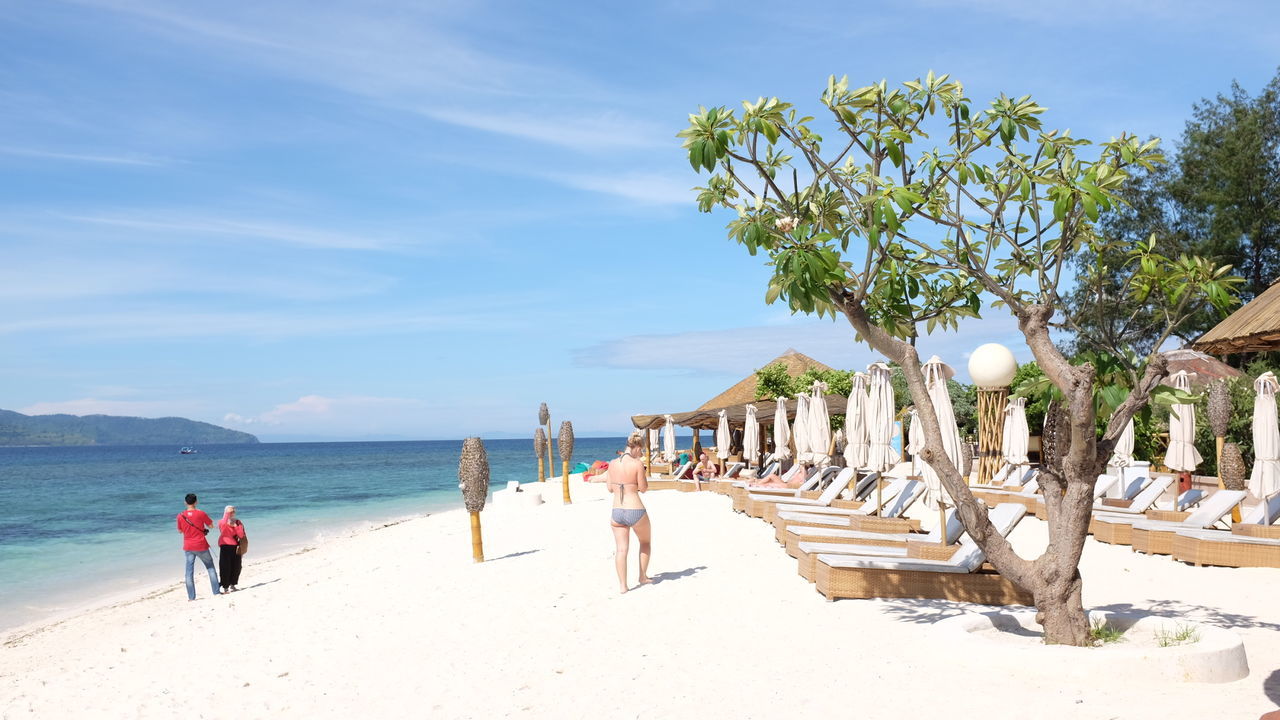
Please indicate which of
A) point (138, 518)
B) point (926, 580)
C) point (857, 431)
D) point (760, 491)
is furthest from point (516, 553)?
point (138, 518)

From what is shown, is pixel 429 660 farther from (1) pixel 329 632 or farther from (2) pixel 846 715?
(2) pixel 846 715

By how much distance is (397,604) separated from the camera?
8266 millimetres

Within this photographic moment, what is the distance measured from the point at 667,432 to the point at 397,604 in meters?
17.6

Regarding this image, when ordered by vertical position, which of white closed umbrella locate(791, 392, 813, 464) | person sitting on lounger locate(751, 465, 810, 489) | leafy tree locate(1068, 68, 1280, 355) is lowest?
person sitting on lounger locate(751, 465, 810, 489)

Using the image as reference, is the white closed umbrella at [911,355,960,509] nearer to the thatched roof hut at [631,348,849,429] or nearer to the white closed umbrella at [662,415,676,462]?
the thatched roof hut at [631,348,849,429]

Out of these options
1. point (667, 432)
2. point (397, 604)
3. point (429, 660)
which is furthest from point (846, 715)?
point (667, 432)

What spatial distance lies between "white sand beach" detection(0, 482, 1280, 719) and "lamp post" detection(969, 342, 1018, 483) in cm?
720

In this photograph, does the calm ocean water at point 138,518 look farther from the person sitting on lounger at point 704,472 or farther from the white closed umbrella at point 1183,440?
the white closed umbrella at point 1183,440

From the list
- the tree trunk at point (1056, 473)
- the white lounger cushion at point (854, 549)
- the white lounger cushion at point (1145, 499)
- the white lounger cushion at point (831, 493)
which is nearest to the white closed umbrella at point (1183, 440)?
the white lounger cushion at point (1145, 499)

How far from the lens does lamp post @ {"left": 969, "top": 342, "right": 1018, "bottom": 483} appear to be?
17.9m

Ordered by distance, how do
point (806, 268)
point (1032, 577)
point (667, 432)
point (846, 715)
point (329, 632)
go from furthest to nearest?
point (667, 432) → point (329, 632) → point (1032, 577) → point (806, 268) → point (846, 715)

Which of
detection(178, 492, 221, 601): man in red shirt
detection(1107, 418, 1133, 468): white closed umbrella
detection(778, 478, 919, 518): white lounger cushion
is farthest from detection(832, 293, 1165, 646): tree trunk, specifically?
detection(178, 492, 221, 601): man in red shirt

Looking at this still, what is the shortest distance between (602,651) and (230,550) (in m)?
7.03

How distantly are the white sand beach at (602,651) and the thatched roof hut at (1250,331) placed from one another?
1871mm
